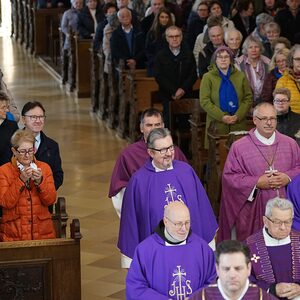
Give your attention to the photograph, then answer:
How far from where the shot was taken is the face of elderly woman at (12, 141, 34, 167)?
25.4ft

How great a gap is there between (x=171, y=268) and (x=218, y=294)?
0.90 m

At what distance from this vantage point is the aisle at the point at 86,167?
30.9 feet

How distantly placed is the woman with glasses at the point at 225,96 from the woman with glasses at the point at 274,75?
0.61 ft

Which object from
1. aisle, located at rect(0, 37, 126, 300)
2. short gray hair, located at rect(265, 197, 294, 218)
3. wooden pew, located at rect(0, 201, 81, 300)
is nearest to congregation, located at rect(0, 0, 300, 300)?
short gray hair, located at rect(265, 197, 294, 218)

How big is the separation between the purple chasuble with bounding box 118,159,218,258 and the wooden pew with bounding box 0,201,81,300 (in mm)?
437

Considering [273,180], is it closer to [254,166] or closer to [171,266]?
[254,166]

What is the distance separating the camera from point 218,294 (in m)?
5.86

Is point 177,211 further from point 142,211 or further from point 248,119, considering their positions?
point 248,119

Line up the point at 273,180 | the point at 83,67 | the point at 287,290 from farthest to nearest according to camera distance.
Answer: the point at 83,67 → the point at 273,180 → the point at 287,290

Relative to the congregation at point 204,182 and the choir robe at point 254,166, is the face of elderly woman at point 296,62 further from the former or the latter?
the choir robe at point 254,166

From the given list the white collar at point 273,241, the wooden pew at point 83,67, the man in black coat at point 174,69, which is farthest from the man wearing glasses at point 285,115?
the wooden pew at point 83,67

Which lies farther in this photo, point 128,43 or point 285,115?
point 128,43

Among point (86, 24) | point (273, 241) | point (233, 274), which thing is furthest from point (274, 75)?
point (86, 24)

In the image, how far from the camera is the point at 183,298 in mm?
6684
